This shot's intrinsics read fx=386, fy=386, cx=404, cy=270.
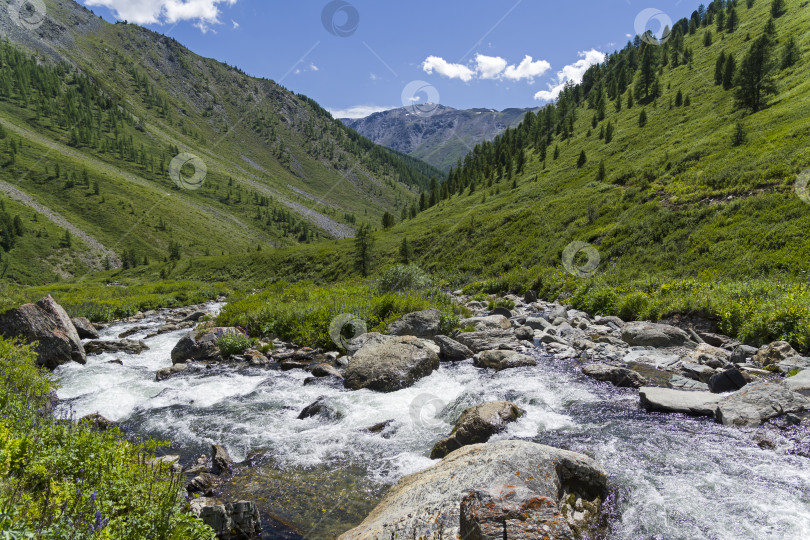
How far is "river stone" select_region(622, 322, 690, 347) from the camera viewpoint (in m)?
15.1

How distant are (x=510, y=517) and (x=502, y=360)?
1064 centimetres

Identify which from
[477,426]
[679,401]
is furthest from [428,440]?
[679,401]

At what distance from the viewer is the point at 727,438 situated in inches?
311

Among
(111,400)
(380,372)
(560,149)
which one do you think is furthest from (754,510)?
(560,149)

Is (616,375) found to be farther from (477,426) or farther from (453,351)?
(477,426)

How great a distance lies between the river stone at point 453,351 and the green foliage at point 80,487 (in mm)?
10937

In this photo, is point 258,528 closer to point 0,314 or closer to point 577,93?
point 0,314

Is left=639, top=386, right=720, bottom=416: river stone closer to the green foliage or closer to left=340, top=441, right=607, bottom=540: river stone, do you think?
left=340, top=441, right=607, bottom=540: river stone

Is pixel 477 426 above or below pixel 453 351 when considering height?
below

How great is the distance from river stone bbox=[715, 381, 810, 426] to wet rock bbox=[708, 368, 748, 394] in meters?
1.26

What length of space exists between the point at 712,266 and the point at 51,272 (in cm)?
12721

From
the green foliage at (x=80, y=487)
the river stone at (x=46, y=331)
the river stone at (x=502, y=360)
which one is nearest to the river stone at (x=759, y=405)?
the river stone at (x=502, y=360)

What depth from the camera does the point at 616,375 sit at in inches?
471

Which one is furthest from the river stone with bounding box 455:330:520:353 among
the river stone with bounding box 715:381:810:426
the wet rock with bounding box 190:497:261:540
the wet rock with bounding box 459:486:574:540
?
the wet rock with bounding box 459:486:574:540
